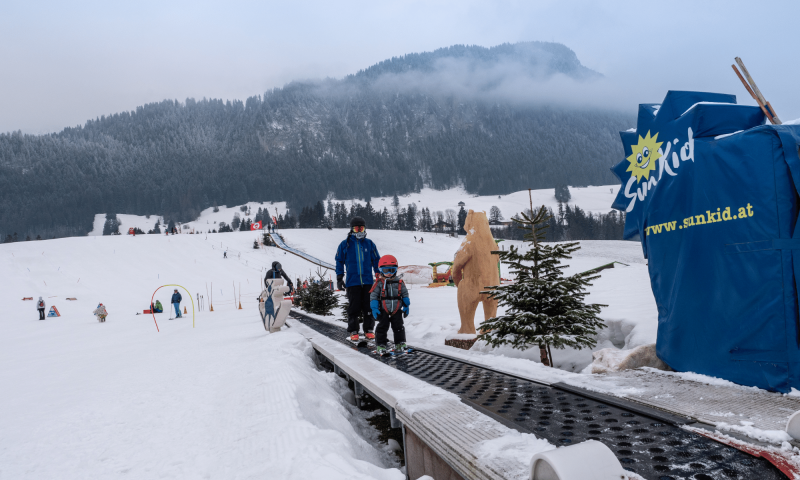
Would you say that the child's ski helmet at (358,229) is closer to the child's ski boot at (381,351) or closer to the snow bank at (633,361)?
the child's ski boot at (381,351)

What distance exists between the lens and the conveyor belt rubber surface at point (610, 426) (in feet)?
5.99

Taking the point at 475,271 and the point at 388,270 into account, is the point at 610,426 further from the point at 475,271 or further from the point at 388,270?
the point at 475,271

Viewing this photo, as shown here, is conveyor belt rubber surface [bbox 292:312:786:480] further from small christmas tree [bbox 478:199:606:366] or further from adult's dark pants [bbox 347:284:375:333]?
adult's dark pants [bbox 347:284:375:333]

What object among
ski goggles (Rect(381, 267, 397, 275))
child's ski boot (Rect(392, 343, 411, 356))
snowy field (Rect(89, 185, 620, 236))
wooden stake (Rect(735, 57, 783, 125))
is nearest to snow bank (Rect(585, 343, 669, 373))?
wooden stake (Rect(735, 57, 783, 125))

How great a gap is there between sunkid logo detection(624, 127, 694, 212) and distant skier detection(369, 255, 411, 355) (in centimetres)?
304

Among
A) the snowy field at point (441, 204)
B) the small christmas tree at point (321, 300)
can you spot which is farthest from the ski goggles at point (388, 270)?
the snowy field at point (441, 204)

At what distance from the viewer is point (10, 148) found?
520 feet

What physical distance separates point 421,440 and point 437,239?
2361 inches

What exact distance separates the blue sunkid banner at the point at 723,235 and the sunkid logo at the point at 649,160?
0.04ft

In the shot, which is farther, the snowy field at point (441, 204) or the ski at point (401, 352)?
the snowy field at point (441, 204)

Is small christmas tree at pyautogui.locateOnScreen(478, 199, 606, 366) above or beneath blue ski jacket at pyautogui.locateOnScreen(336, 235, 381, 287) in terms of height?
beneath

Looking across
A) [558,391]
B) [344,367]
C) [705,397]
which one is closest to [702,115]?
[705,397]

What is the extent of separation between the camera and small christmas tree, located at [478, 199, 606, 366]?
4.83m

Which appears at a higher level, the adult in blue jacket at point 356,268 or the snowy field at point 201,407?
the adult in blue jacket at point 356,268
